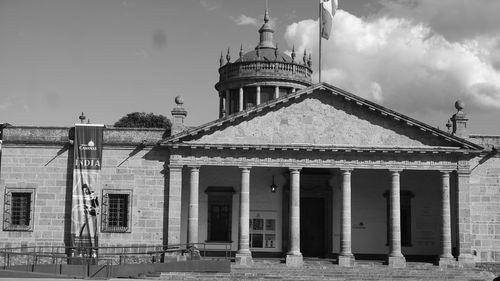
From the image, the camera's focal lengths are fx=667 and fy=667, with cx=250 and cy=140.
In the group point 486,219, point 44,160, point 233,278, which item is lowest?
point 233,278

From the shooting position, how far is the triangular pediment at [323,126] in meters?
28.2

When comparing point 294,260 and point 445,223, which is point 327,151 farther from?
point 445,223

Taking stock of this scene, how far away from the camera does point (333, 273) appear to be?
2670 cm

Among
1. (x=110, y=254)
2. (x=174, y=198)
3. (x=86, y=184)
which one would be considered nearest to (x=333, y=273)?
(x=174, y=198)

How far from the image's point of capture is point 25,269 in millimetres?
24047

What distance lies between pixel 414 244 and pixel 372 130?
6.41 metres

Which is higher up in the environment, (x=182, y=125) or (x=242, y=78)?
(x=242, y=78)

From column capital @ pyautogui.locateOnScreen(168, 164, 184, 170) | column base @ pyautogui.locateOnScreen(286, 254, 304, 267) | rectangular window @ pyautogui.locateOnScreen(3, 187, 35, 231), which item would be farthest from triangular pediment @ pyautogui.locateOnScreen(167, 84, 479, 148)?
rectangular window @ pyautogui.locateOnScreen(3, 187, 35, 231)

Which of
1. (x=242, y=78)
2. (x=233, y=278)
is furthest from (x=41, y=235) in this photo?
(x=242, y=78)

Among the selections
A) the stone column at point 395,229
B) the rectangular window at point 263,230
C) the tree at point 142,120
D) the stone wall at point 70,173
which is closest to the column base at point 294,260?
the rectangular window at point 263,230

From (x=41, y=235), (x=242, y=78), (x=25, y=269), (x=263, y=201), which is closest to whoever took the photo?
(x=25, y=269)

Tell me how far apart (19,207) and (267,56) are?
83.9ft

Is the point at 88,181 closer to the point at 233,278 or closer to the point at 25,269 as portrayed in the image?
the point at 25,269

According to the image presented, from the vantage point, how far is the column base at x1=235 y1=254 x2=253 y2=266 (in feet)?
90.0
